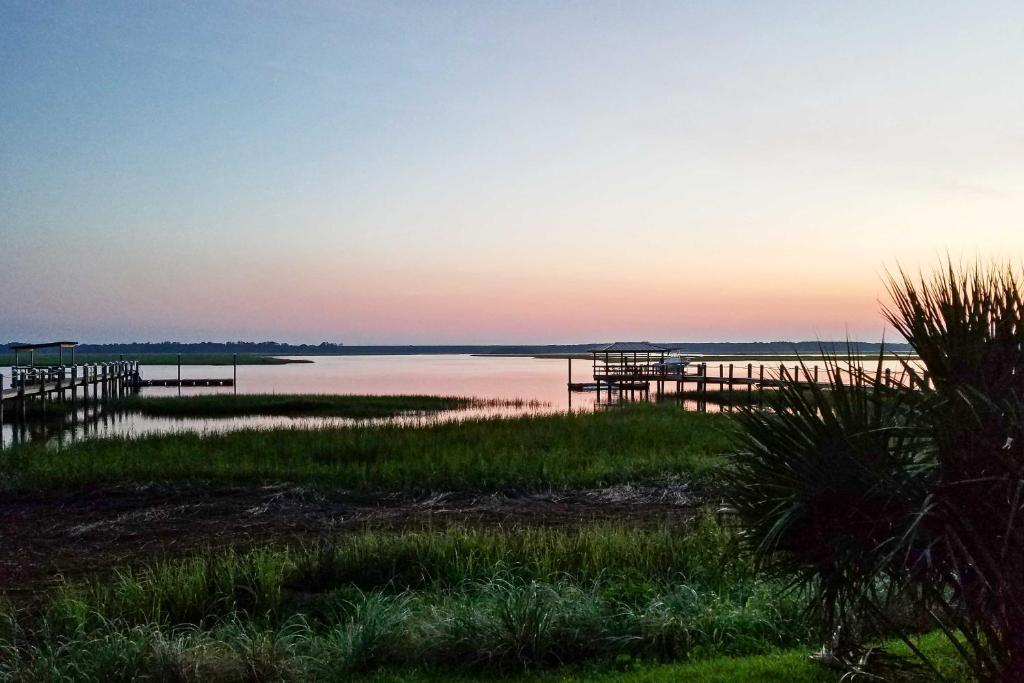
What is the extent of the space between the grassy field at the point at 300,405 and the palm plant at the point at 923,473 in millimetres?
38619

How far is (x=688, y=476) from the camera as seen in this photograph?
60.9 feet

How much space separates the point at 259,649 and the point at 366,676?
0.88 meters

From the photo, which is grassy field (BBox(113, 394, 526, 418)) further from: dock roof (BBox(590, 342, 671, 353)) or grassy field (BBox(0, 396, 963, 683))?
grassy field (BBox(0, 396, 963, 683))

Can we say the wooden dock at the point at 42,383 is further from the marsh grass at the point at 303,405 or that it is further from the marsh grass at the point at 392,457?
the marsh grass at the point at 392,457

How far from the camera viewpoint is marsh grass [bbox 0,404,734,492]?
727 inches

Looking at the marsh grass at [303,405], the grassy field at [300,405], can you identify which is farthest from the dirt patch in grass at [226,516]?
the grassy field at [300,405]

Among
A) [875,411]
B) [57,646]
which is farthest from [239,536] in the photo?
[875,411]

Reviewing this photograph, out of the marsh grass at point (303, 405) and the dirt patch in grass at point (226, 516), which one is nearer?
the dirt patch in grass at point (226, 516)

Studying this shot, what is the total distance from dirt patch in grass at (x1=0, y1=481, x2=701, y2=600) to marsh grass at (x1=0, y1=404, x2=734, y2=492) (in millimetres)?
891

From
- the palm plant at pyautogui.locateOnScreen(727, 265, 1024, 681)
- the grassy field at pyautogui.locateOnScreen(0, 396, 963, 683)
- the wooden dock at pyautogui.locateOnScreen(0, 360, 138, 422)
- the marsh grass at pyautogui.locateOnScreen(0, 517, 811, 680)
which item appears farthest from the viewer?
the wooden dock at pyautogui.locateOnScreen(0, 360, 138, 422)

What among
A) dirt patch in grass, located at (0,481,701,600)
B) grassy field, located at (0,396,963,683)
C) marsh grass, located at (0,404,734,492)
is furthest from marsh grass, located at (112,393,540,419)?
dirt patch in grass, located at (0,481,701,600)

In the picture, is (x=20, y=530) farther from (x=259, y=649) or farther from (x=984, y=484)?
(x=984, y=484)

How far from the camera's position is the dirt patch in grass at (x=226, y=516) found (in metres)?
12.3

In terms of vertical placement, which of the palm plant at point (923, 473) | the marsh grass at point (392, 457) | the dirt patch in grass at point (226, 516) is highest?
the palm plant at point (923, 473)
